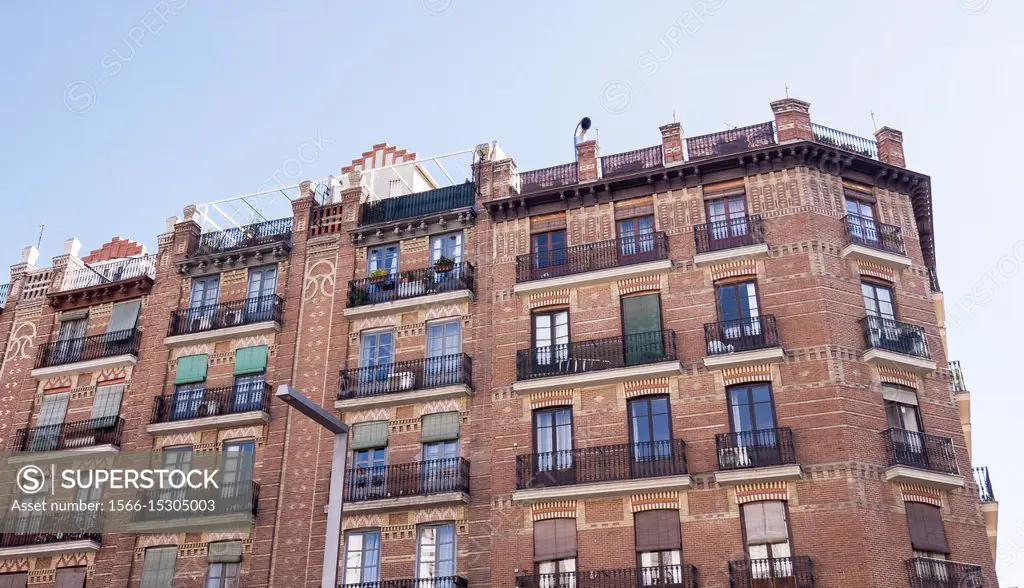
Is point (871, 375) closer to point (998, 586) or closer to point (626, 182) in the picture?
point (998, 586)

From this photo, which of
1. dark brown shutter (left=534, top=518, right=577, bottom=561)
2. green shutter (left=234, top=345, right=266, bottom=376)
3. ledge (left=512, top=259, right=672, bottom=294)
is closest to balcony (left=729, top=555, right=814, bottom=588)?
dark brown shutter (left=534, top=518, right=577, bottom=561)

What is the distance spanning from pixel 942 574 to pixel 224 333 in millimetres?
23061

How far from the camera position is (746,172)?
3070 centimetres

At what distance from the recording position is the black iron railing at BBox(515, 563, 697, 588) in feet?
84.3

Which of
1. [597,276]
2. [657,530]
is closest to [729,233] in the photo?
[597,276]

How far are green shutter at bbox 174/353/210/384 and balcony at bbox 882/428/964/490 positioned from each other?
2165cm

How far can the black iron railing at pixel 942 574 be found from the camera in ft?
81.5

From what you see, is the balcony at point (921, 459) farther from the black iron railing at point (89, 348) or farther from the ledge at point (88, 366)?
the black iron railing at point (89, 348)

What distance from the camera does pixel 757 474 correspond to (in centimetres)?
2611

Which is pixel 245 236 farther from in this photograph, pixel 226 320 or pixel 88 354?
pixel 88 354

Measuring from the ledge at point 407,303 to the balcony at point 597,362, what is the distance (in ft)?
9.62

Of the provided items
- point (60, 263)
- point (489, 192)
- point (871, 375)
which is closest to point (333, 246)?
point (489, 192)

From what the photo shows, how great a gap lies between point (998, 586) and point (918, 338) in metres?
6.92

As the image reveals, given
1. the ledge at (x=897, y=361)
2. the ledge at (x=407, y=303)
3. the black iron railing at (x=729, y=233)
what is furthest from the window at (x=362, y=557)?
the ledge at (x=897, y=361)
